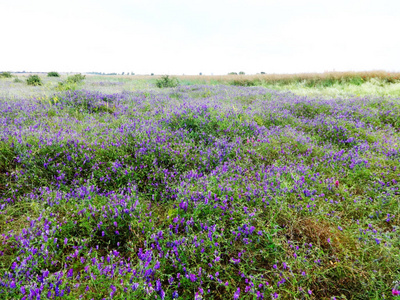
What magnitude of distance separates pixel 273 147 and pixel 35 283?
12.1 feet

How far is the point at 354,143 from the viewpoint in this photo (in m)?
4.42

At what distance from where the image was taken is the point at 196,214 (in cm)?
236

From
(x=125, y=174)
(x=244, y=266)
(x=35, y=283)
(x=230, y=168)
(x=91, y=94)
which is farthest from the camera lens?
(x=91, y=94)

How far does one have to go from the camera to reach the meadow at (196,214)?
5.75 ft

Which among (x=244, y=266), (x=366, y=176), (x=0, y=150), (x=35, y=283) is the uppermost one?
(x=0, y=150)

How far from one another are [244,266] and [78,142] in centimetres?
313

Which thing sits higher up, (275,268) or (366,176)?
(366,176)

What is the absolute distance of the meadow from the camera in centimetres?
175

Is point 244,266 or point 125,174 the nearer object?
point 244,266

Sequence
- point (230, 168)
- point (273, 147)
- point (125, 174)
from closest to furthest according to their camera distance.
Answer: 1. point (125, 174)
2. point (230, 168)
3. point (273, 147)

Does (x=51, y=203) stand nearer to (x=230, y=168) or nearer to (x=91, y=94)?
(x=230, y=168)

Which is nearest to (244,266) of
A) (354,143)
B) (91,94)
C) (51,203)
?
(51,203)

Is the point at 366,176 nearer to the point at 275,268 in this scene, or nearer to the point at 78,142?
the point at 275,268

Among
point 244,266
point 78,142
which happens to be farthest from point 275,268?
point 78,142
